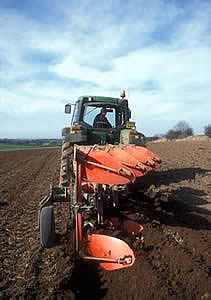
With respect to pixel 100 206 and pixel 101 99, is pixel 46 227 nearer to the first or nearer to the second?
pixel 100 206

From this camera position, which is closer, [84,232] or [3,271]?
[3,271]

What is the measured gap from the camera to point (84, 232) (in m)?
6.16

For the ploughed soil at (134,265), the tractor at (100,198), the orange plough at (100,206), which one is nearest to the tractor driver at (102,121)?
the ploughed soil at (134,265)

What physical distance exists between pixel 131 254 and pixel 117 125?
5.54m

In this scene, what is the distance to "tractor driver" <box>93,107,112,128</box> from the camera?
10273mm

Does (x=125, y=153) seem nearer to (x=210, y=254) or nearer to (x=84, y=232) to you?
(x=84, y=232)

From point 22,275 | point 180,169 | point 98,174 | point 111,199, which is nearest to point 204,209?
point 111,199

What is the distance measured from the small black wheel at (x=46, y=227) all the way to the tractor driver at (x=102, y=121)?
408cm

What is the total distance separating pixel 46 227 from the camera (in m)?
6.35

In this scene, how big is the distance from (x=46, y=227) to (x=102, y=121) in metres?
4.38

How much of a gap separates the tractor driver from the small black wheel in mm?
4082

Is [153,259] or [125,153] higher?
[125,153]

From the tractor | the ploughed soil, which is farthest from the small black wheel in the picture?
the ploughed soil

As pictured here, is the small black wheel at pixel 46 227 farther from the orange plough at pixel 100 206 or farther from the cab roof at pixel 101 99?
the cab roof at pixel 101 99
